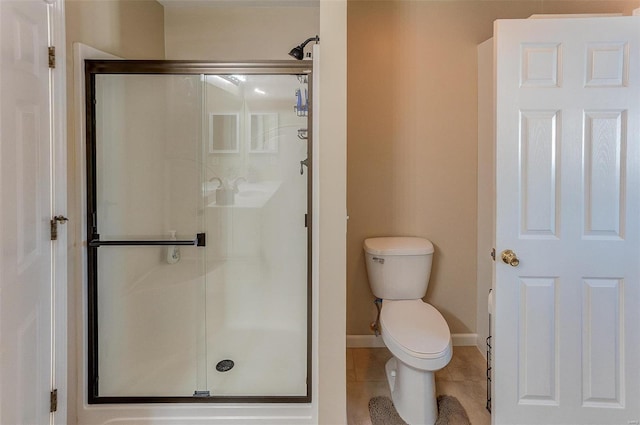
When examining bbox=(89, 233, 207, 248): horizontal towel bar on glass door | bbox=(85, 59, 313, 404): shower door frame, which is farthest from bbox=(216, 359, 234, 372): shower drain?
bbox=(89, 233, 207, 248): horizontal towel bar on glass door

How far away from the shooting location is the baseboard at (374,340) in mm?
2527

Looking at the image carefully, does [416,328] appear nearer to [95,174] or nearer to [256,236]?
[256,236]

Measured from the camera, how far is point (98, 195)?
184 cm

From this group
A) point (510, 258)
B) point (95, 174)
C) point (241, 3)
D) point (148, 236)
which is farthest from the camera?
point (241, 3)

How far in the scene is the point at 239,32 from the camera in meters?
2.42

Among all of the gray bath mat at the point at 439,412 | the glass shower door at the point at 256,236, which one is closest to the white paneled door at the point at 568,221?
the gray bath mat at the point at 439,412
